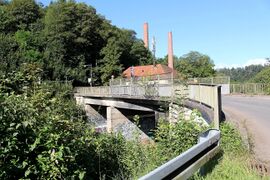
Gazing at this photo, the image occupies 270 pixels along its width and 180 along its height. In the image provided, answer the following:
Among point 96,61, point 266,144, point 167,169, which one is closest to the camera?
point 167,169

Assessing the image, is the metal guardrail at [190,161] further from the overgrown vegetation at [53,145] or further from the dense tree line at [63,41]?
the dense tree line at [63,41]

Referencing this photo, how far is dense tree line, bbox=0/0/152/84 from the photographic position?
86.7 meters

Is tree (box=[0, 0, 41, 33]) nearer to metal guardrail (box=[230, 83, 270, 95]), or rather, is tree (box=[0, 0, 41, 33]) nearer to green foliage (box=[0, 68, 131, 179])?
metal guardrail (box=[230, 83, 270, 95])

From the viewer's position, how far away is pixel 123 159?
9188 millimetres

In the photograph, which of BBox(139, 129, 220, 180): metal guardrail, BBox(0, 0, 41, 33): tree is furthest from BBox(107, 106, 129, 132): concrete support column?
BBox(0, 0, 41, 33): tree

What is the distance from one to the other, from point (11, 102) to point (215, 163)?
323 centimetres

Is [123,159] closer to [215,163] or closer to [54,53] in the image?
[215,163]

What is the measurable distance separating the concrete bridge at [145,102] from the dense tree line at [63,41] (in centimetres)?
1285

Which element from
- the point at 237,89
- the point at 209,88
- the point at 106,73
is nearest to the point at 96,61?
the point at 106,73

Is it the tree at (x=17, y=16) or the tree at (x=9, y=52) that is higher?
the tree at (x=17, y=16)

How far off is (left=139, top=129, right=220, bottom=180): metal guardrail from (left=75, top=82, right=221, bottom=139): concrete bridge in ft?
12.1

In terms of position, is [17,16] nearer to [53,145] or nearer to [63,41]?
A: [63,41]

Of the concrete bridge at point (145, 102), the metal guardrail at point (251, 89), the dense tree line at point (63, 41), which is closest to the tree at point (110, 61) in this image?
the dense tree line at point (63, 41)

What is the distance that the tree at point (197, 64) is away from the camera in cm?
13165
